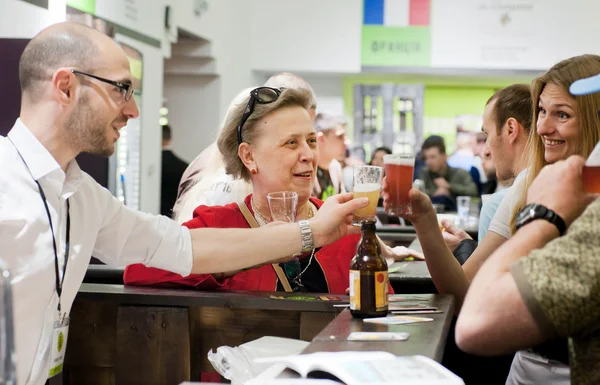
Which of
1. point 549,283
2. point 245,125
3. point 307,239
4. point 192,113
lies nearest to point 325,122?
point 192,113

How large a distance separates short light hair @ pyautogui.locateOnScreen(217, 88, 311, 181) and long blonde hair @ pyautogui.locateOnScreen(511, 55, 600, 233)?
835mm

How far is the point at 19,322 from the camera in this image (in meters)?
2.01

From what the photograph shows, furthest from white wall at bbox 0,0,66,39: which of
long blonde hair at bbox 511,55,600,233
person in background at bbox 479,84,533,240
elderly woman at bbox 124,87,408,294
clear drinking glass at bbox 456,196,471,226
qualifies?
clear drinking glass at bbox 456,196,471,226

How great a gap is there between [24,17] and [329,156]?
8.48ft

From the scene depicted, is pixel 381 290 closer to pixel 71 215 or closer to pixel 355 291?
pixel 355 291

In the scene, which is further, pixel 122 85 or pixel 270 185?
pixel 270 185

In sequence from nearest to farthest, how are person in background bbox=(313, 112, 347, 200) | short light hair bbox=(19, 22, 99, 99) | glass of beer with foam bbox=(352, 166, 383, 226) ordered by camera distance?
short light hair bbox=(19, 22, 99, 99) → glass of beer with foam bbox=(352, 166, 383, 226) → person in background bbox=(313, 112, 347, 200)

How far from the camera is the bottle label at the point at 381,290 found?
6.71 feet

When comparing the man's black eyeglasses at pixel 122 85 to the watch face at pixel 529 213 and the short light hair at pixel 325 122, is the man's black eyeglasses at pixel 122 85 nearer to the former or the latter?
the watch face at pixel 529 213

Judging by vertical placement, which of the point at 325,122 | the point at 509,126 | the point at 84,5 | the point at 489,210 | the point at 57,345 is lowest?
the point at 57,345

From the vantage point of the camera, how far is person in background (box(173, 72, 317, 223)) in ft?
10.9

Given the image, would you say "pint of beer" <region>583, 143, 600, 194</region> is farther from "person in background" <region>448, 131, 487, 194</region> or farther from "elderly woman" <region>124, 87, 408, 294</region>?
"person in background" <region>448, 131, 487, 194</region>

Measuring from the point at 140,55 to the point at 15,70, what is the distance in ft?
11.0

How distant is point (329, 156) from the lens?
6438mm
